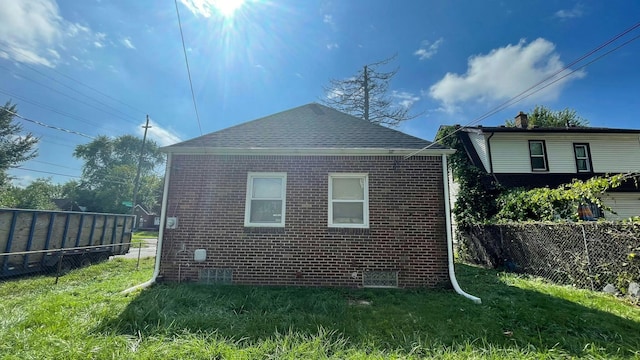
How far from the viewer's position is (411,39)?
938cm

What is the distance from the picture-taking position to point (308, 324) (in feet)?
13.1

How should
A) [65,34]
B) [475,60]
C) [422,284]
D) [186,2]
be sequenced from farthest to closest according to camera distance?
[65,34] → [475,60] → [422,284] → [186,2]

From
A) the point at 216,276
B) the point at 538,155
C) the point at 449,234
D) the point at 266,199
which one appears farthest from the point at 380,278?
the point at 538,155

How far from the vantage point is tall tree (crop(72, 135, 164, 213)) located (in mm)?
38438

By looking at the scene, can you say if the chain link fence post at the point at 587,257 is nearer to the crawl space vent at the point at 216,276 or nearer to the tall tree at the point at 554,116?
the crawl space vent at the point at 216,276

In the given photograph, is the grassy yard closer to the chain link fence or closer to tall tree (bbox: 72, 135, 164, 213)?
the chain link fence

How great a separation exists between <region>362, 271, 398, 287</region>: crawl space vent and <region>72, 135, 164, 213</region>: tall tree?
4082cm

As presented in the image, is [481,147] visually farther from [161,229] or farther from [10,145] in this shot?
[10,145]

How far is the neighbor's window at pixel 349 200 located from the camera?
646 cm

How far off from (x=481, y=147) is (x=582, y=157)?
540cm

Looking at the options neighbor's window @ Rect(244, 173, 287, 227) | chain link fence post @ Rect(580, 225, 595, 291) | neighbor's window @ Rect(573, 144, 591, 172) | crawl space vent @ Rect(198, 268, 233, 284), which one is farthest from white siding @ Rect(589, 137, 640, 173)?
crawl space vent @ Rect(198, 268, 233, 284)

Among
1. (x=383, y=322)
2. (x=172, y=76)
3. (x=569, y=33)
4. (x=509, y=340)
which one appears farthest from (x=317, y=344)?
(x=569, y=33)

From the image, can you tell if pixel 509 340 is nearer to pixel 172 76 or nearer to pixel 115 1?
pixel 172 76

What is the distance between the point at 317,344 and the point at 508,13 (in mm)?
9525
